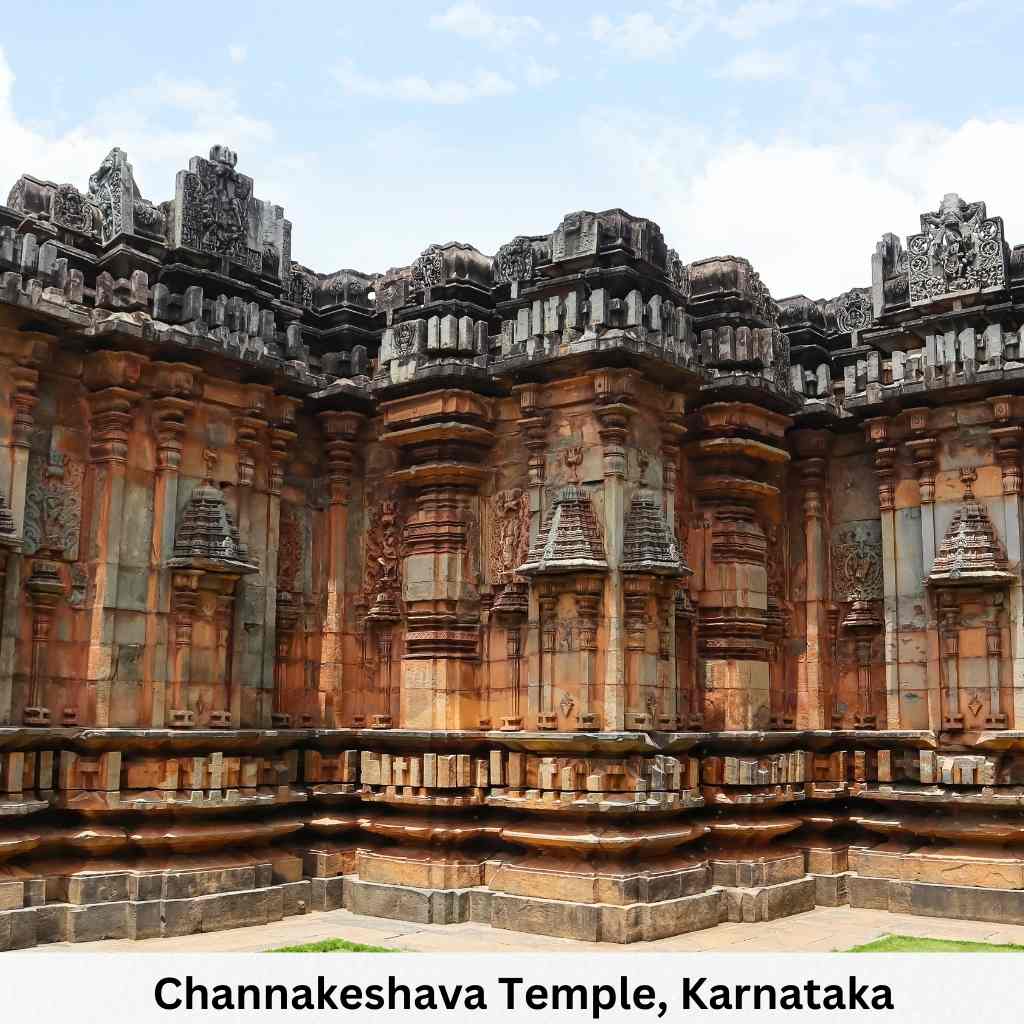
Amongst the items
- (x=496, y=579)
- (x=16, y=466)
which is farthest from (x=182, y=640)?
(x=496, y=579)

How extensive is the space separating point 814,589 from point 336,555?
19.9 ft

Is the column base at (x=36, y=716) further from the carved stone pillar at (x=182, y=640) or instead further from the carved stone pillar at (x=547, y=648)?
the carved stone pillar at (x=547, y=648)

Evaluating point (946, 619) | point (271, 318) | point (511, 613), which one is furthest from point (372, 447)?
point (946, 619)

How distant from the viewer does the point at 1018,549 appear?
13641 millimetres

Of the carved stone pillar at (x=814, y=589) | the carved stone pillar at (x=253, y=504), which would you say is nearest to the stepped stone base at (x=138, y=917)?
the carved stone pillar at (x=253, y=504)

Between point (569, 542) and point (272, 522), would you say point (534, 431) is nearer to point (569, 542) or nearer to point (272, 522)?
point (569, 542)

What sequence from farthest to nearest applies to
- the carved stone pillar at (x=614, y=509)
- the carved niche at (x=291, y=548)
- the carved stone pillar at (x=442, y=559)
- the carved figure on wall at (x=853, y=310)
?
the carved figure on wall at (x=853, y=310) → the carved niche at (x=291, y=548) → the carved stone pillar at (x=442, y=559) → the carved stone pillar at (x=614, y=509)

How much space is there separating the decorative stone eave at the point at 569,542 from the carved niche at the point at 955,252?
516 centimetres

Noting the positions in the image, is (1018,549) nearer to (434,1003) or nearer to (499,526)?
(499,526)

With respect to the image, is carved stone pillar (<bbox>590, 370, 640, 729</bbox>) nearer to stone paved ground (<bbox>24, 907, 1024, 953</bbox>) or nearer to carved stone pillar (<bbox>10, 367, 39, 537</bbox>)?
stone paved ground (<bbox>24, 907, 1024, 953</bbox>)

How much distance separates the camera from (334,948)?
1137 cm

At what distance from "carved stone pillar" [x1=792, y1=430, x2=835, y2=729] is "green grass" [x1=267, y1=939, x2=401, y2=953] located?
6.43 m

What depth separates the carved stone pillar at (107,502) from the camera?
12430 millimetres

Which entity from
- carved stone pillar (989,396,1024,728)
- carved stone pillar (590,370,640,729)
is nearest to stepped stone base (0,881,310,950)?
carved stone pillar (590,370,640,729)
